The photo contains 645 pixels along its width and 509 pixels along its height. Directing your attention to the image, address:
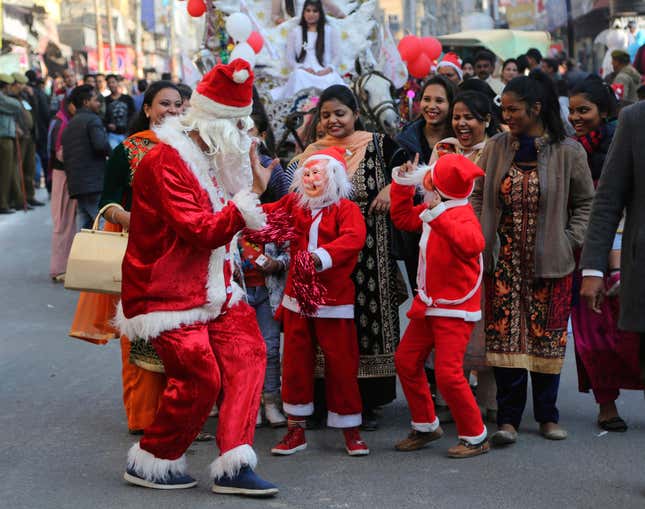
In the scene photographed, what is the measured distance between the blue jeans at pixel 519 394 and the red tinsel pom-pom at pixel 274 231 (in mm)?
1456

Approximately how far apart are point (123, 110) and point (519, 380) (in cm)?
1105

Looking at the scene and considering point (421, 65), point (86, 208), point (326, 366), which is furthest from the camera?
point (421, 65)

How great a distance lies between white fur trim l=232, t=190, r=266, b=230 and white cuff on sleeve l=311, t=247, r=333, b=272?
2.70 ft

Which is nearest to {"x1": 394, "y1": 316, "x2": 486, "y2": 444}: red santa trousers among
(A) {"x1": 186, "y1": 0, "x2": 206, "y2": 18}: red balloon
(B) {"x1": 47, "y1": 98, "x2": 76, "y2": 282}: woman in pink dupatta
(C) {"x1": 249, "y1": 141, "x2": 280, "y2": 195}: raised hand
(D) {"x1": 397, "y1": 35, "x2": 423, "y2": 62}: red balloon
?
(C) {"x1": 249, "y1": 141, "x2": 280, "y2": 195}: raised hand

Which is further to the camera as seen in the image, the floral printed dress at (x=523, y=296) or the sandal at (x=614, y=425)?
the sandal at (x=614, y=425)

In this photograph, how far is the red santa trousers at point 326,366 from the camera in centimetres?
571

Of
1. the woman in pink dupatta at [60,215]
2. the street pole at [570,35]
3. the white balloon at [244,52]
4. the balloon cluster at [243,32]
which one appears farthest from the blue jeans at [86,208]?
the street pole at [570,35]

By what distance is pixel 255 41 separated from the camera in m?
12.6

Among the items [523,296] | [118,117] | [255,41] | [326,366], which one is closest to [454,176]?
[523,296]

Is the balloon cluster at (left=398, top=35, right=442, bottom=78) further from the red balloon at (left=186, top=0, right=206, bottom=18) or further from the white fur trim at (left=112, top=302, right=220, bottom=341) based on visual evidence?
the white fur trim at (left=112, top=302, right=220, bottom=341)

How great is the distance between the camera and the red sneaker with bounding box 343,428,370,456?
569cm

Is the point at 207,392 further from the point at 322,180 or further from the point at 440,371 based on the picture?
the point at 322,180

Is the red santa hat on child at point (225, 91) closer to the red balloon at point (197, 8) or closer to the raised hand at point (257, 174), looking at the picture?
the raised hand at point (257, 174)

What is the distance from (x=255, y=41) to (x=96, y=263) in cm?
726
